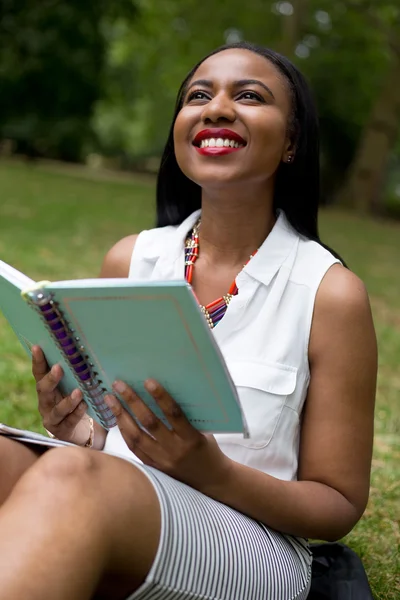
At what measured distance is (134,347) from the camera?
4.90 feet

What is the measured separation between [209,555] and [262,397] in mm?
425

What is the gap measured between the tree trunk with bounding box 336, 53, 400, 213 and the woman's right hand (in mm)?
16089

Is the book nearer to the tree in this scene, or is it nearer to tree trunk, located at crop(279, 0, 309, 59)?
tree trunk, located at crop(279, 0, 309, 59)

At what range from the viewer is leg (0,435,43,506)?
1696 mm

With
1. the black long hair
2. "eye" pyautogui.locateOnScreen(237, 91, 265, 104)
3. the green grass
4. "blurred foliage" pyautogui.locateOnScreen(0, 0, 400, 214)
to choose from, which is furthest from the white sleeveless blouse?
"blurred foliage" pyautogui.locateOnScreen(0, 0, 400, 214)

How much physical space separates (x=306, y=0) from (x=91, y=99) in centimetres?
589

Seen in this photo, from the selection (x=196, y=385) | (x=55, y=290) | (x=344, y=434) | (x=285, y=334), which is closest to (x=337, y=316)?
(x=285, y=334)

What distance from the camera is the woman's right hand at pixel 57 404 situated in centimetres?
179

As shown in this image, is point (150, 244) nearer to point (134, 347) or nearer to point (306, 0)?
point (134, 347)

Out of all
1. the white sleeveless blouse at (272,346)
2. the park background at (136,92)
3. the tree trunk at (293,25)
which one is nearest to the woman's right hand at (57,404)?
the white sleeveless blouse at (272,346)

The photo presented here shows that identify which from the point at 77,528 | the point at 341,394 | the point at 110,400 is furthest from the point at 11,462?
the point at 341,394

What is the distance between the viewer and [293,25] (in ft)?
Result: 49.7

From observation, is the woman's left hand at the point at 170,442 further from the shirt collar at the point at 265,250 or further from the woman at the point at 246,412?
the shirt collar at the point at 265,250

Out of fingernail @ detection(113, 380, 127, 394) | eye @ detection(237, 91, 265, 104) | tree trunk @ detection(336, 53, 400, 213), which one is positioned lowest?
tree trunk @ detection(336, 53, 400, 213)
